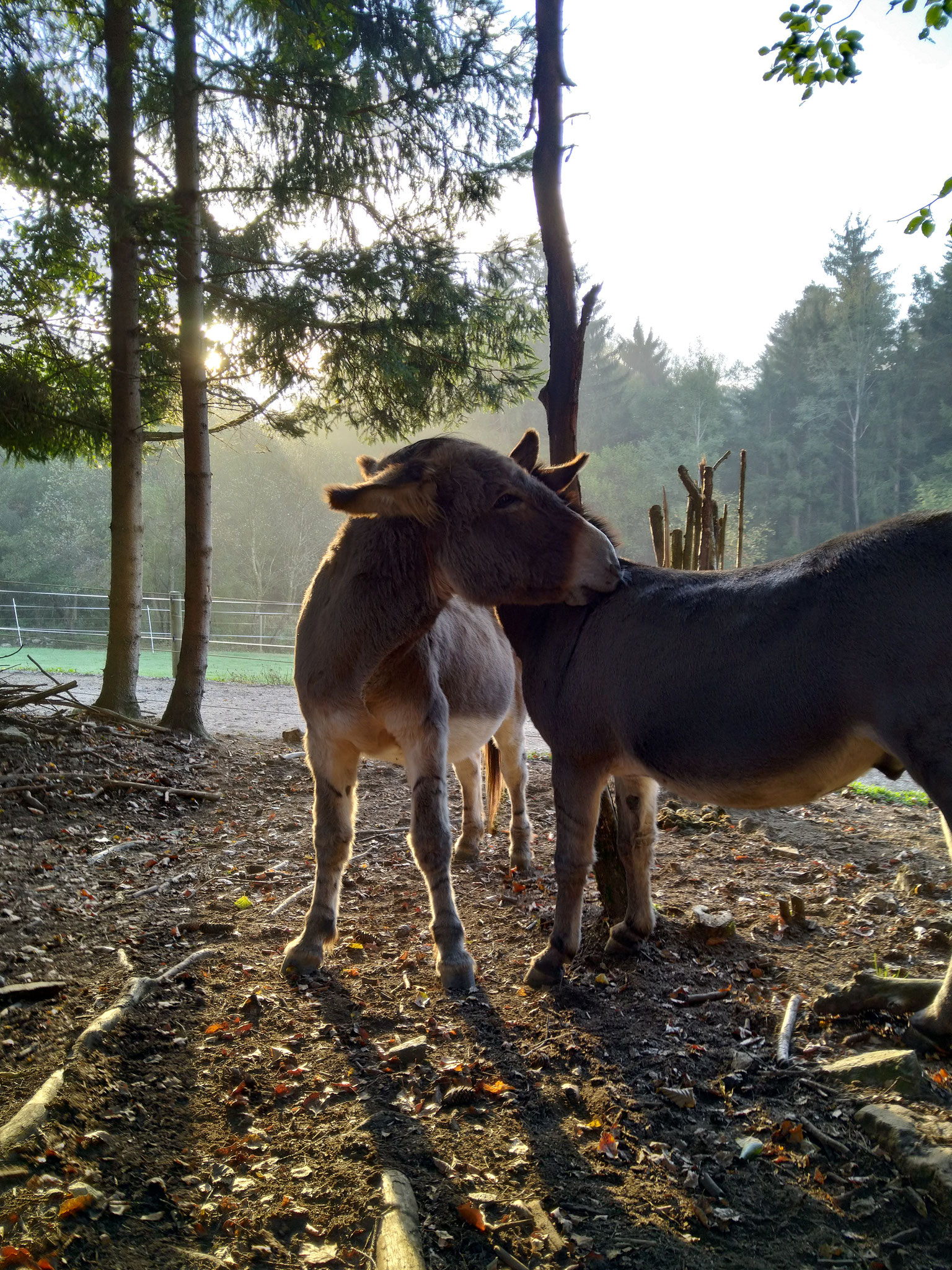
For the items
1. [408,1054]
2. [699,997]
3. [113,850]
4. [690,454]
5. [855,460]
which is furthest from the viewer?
[690,454]

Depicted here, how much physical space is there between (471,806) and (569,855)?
7.79 ft

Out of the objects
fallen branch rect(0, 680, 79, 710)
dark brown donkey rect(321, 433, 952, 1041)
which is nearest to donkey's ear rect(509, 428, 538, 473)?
dark brown donkey rect(321, 433, 952, 1041)

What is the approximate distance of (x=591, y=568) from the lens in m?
3.12

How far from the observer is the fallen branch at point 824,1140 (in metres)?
2.15

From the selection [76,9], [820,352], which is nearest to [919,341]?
[820,352]

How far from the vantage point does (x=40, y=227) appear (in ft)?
26.8

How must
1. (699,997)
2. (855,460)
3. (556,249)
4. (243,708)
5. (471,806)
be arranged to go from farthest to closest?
(855,460) < (243,708) < (471,806) < (556,249) < (699,997)

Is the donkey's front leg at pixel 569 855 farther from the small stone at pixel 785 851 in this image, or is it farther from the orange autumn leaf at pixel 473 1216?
the small stone at pixel 785 851

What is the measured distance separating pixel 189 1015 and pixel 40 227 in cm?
858

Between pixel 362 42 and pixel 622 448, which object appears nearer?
pixel 362 42

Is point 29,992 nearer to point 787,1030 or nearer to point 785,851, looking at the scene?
point 787,1030

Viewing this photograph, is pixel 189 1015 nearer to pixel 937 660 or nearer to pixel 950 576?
pixel 937 660

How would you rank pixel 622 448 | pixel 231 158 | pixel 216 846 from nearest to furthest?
pixel 216 846
pixel 231 158
pixel 622 448

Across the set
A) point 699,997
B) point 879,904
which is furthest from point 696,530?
point 699,997
